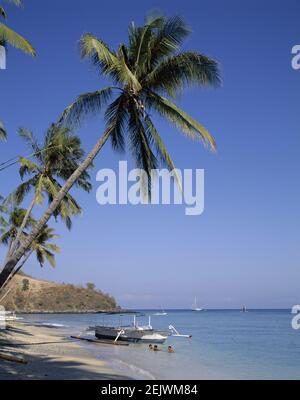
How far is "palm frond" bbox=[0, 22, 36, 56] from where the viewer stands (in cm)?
1133

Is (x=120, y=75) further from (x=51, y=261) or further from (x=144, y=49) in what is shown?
(x=51, y=261)

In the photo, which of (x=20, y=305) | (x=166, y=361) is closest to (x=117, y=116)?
(x=166, y=361)

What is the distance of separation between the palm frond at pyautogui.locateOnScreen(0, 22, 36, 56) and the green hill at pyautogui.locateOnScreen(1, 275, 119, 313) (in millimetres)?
112721

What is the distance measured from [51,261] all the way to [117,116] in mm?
28291

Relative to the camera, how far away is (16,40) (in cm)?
1140

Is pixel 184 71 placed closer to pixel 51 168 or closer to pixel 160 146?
pixel 160 146

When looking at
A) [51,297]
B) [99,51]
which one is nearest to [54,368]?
[99,51]

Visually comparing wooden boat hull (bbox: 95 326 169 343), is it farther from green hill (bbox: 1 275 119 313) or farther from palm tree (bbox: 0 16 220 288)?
green hill (bbox: 1 275 119 313)

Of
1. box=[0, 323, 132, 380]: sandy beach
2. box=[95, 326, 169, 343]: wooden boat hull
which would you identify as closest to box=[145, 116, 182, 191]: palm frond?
box=[0, 323, 132, 380]: sandy beach

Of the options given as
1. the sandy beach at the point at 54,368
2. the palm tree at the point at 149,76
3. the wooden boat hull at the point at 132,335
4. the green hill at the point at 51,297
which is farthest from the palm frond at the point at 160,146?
the green hill at the point at 51,297

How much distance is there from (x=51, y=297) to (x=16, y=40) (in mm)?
128646

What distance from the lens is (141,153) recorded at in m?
14.3

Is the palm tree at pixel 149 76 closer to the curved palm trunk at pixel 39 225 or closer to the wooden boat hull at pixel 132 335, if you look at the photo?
the curved palm trunk at pixel 39 225
